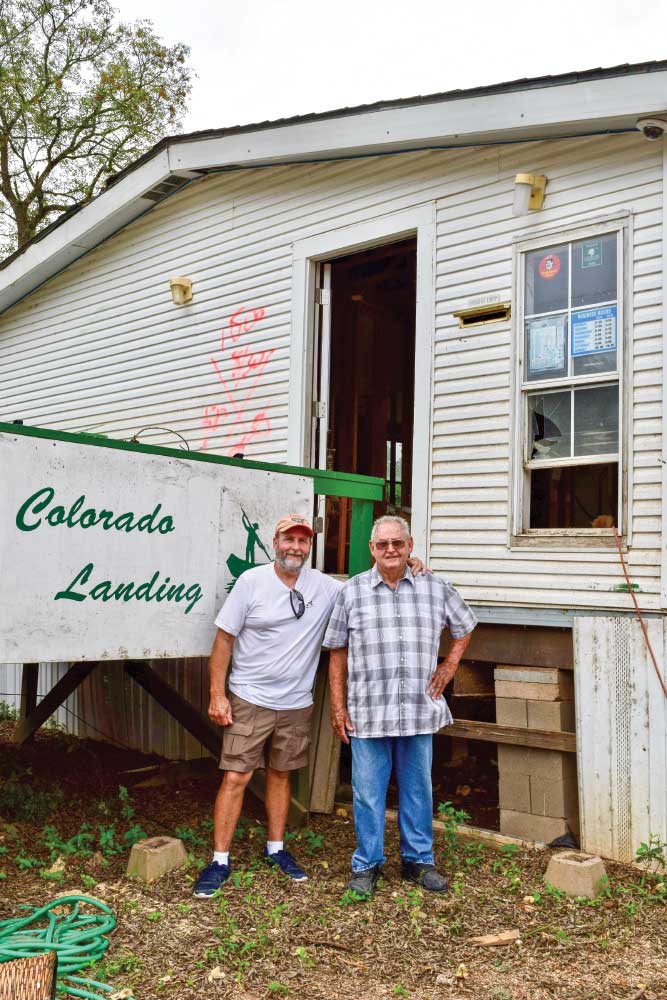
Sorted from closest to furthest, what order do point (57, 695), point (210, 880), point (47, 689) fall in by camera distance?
point (210, 880), point (57, 695), point (47, 689)

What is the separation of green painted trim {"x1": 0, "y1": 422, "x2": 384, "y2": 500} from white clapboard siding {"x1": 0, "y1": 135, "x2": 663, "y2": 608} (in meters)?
0.56

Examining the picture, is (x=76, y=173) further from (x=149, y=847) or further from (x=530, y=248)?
(x=149, y=847)

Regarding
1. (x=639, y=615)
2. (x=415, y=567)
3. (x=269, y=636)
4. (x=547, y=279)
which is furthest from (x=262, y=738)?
(x=547, y=279)

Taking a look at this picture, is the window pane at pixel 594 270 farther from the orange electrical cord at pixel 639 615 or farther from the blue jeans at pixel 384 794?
the blue jeans at pixel 384 794

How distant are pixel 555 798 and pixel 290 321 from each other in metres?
3.96

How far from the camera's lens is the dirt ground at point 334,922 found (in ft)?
11.7

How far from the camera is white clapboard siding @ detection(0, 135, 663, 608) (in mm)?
5207

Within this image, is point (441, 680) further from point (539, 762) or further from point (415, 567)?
point (539, 762)

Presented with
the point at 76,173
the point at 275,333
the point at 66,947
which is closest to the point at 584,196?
the point at 275,333

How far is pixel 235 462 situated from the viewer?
4.98 meters

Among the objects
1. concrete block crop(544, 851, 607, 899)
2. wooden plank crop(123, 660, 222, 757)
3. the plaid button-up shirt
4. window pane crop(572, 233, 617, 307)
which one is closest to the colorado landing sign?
the plaid button-up shirt

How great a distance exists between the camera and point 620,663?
5.03 metres

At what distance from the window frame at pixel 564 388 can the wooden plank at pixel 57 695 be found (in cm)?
310

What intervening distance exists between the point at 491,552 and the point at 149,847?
2599 mm
